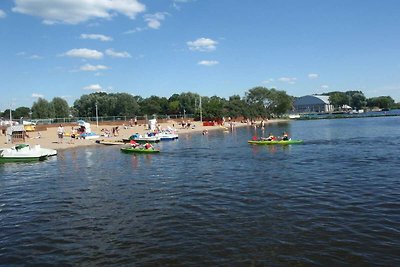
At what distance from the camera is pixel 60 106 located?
4904 inches

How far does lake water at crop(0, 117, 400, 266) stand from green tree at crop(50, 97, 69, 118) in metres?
97.3

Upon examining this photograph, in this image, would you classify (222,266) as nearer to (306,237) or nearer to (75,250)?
(306,237)

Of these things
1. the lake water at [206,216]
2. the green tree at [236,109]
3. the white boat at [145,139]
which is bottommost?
the lake water at [206,216]

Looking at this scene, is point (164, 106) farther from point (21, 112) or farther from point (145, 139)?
point (145, 139)

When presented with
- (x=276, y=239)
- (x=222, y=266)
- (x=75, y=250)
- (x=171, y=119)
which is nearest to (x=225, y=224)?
(x=276, y=239)

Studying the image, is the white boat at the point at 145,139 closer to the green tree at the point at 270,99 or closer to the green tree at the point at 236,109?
the green tree at the point at 236,109

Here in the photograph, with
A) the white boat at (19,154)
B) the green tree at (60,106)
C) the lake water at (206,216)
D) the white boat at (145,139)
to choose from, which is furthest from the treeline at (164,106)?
the lake water at (206,216)

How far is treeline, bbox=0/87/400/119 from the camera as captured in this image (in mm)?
124688

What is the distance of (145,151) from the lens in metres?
44.7

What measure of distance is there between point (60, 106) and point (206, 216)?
11806cm

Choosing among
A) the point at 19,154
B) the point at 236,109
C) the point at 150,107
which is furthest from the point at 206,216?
the point at 236,109

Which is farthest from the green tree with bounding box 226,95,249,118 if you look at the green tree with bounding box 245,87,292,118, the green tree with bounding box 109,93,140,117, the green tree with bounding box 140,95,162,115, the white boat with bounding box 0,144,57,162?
the white boat with bounding box 0,144,57,162

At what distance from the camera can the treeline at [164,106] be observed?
125 meters

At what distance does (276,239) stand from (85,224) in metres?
8.22
